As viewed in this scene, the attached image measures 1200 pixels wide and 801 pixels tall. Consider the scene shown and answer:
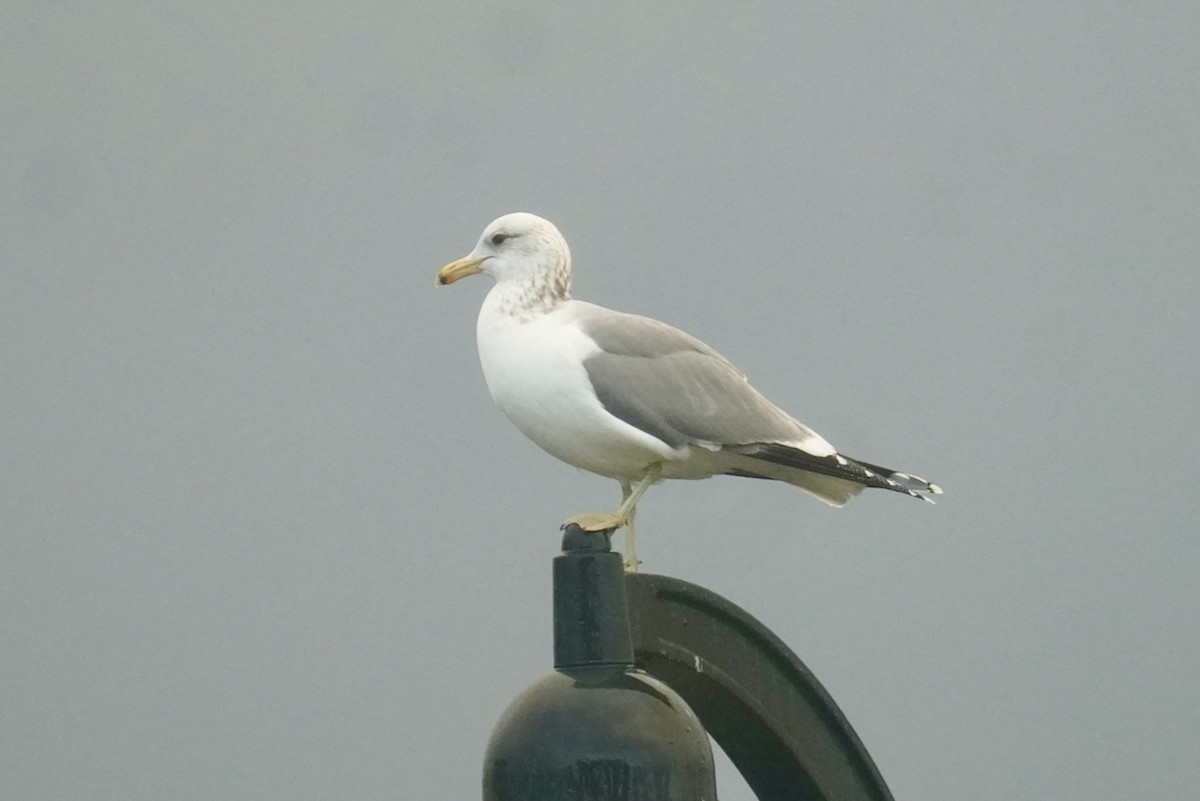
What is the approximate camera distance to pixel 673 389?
3.47m

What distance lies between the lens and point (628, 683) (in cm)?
194

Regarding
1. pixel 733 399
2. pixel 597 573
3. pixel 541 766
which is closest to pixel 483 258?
pixel 733 399

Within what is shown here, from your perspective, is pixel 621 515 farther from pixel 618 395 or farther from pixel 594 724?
pixel 594 724

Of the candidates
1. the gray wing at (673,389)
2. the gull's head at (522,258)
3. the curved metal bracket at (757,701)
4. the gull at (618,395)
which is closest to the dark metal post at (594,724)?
the curved metal bracket at (757,701)

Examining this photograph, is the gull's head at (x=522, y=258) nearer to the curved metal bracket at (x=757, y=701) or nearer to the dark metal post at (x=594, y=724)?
the curved metal bracket at (x=757, y=701)

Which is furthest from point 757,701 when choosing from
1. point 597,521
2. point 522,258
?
point 522,258

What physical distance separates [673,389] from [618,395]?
0.70 ft

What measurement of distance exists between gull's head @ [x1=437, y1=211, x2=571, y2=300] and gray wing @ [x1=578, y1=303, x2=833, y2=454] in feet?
0.42

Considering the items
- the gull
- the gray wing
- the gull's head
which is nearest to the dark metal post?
the gull

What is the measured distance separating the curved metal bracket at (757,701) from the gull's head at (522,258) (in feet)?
3.89

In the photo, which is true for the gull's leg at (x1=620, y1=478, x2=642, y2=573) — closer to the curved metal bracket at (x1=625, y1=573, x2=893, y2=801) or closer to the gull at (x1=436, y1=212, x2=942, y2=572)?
the gull at (x1=436, y1=212, x2=942, y2=572)

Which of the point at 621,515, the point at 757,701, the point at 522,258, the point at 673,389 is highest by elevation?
the point at 522,258

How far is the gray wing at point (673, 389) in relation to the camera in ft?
10.9

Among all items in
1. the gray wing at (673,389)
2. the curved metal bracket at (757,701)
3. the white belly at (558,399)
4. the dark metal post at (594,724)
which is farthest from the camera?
the gray wing at (673,389)
